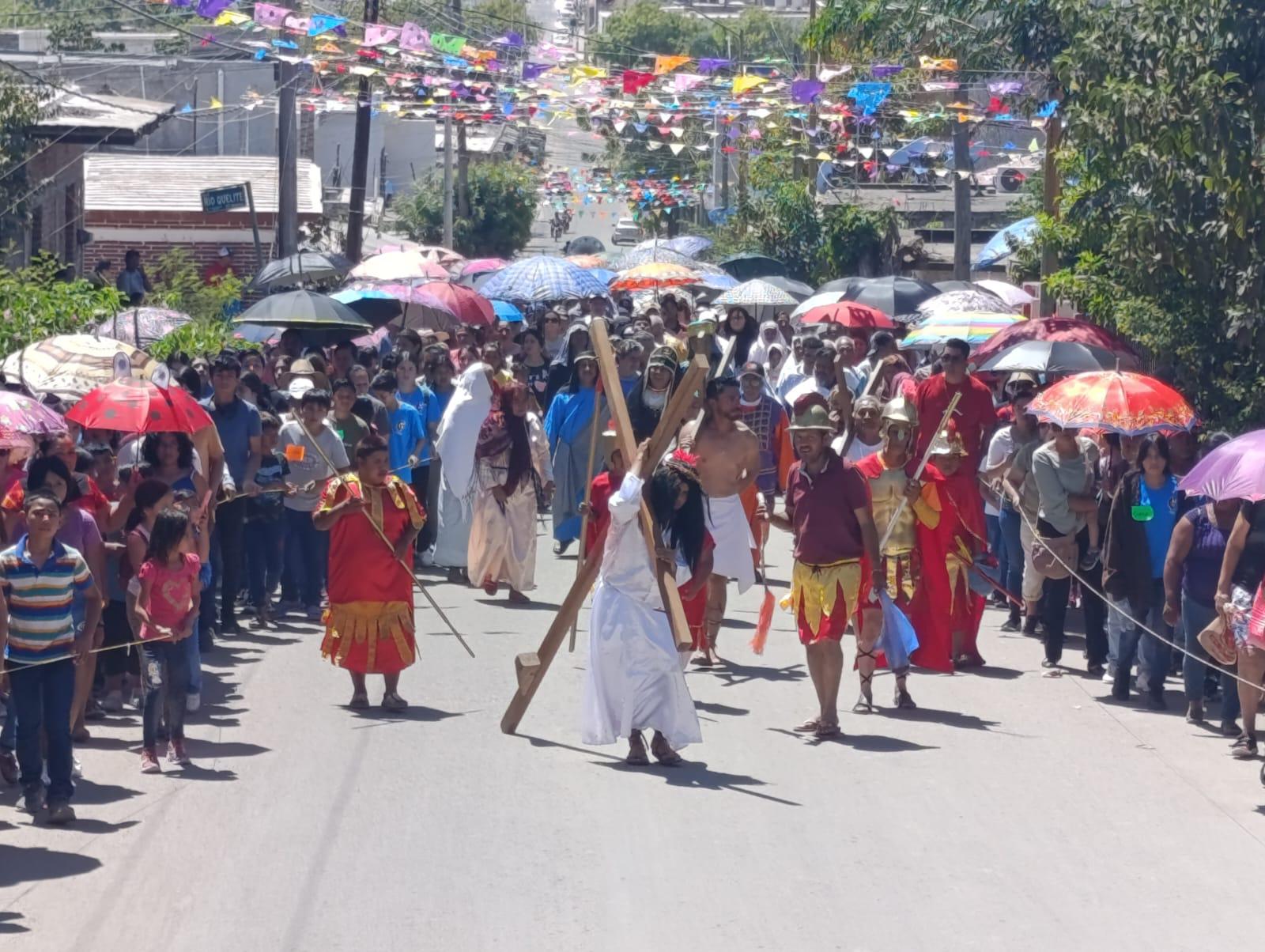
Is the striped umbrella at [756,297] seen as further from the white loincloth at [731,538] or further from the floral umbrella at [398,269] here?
the white loincloth at [731,538]

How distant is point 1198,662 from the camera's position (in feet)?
35.6

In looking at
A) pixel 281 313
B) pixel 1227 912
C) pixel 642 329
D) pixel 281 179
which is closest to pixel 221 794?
pixel 1227 912

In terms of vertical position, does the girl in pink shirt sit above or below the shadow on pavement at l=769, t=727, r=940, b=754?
above

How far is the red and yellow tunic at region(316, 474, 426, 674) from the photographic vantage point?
35.7 ft

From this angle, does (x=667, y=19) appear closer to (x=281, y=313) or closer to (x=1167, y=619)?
(x=281, y=313)

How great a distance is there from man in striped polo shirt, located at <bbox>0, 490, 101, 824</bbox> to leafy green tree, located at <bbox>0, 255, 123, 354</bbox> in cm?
668

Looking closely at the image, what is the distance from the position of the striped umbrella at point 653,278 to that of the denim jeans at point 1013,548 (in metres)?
13.3

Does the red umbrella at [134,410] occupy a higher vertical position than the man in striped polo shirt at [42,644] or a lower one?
higher

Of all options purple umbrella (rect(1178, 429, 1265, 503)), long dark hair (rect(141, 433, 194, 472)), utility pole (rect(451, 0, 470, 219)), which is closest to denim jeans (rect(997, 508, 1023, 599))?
purple umbrella (rect(1178, 429, 1265, 503))

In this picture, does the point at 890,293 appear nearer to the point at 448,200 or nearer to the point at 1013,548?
the point at 1013,548

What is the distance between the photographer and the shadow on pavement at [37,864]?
756 centimetres

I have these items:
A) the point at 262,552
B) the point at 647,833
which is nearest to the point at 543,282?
the point at 262,552

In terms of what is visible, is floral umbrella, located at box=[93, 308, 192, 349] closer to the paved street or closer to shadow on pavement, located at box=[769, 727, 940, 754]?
the paved street

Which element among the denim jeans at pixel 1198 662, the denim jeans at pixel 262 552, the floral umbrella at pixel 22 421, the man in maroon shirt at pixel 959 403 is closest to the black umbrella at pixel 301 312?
the denim jeans at pixel 262 552
